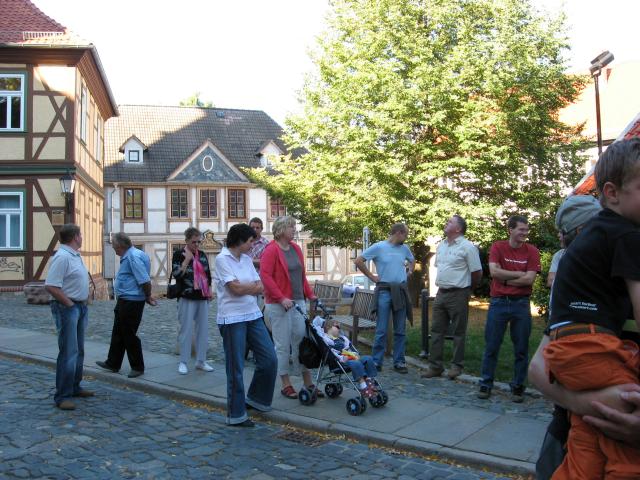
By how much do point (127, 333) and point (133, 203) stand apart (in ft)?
103

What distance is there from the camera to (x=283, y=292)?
7488 mm

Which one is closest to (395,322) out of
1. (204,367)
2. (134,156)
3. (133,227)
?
(204,367)

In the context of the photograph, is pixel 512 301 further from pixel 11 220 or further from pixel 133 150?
pixel 133 150

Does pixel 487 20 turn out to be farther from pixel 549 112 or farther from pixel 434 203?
pixel 434 203

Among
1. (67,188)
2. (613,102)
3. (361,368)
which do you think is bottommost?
(361,368)

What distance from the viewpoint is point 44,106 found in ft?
74.2

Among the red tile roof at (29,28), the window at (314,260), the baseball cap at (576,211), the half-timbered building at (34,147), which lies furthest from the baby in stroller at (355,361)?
the window at (314,260)

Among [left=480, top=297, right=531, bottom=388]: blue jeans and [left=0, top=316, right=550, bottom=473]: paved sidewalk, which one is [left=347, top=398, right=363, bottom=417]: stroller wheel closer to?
[left=0, top=316, right=550, bottom=473]: paved sidewalk

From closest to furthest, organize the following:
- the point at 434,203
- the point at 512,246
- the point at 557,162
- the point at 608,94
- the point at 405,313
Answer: the point at 512,246 < the point at 405,313 < the point at 434,203 < the point at 557,162 < the point at 608,94

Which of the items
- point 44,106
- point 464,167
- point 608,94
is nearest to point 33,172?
point 44,106

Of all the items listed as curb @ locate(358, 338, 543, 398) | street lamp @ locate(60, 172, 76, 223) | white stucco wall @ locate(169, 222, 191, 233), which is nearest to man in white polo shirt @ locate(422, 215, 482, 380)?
curb @ locate(358, 338, 543, 398)

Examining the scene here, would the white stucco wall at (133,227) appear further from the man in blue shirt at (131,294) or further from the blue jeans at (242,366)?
the blue jeans at (242,366)

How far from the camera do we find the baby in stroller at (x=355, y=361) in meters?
6.91

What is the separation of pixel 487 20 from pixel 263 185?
388 inches
